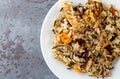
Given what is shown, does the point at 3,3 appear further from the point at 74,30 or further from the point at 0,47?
the point at 74,30

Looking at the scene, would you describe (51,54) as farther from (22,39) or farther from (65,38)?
(22,39)


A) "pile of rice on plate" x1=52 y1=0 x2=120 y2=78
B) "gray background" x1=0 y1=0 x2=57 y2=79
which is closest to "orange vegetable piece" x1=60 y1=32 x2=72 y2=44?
"pile of rice on plate" x1=52 y1=0 x2=120 y2=78

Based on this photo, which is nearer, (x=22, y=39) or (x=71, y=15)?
(x=71, y=15)

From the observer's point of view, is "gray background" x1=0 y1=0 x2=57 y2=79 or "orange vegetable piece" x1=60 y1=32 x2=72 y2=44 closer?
"orange vegetable piece" x1=60 y1=32 x2=72 y2=44

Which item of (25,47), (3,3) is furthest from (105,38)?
(3,3)

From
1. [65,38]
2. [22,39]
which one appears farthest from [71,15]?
[22,39]

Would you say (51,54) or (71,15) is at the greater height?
(71,15)

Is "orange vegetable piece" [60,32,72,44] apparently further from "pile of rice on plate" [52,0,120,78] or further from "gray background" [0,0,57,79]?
"gray background" [0,0,57,79]
